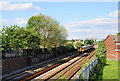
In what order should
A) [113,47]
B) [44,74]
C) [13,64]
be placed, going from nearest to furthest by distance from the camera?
1. [44,74]
2. [13,64]
3. [113,47]

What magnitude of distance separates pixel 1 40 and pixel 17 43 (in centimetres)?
392

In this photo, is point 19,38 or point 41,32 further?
point 41,32

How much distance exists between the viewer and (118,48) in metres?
36.1

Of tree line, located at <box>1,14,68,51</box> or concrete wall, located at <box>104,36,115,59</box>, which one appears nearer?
tree line, located at <box>1,14,68,51</box>

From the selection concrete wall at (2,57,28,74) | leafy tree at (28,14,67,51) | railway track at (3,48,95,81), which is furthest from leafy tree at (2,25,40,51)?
leafy tree at (28,14,67,51)

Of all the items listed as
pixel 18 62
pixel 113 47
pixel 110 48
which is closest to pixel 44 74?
pixel 18 62

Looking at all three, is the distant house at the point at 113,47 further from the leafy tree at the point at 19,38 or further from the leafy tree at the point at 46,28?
the leafy tree at the point at 19,38

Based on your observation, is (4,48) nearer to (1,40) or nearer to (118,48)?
(1,40)

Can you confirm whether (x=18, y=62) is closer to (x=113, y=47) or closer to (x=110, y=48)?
(x=113, y=47)

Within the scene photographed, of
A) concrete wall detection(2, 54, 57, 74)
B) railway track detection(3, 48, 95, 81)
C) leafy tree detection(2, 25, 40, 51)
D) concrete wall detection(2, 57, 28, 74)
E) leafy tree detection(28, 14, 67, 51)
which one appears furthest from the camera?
leafy tree detection(28, 14, 67, 51)

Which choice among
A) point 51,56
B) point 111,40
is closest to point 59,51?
point 51,56

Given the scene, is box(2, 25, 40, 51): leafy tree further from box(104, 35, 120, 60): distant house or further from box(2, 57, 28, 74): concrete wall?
box(104, 35, 120, 60): distant house

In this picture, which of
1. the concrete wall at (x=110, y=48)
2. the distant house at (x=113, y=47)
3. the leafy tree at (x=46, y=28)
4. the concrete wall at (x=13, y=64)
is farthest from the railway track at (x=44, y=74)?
the leafy tree at (x=46, y=28)

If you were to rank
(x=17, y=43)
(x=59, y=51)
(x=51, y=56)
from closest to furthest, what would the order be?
(x=17, y=43) → (x=51, y=56) → (x=59, y=51)
